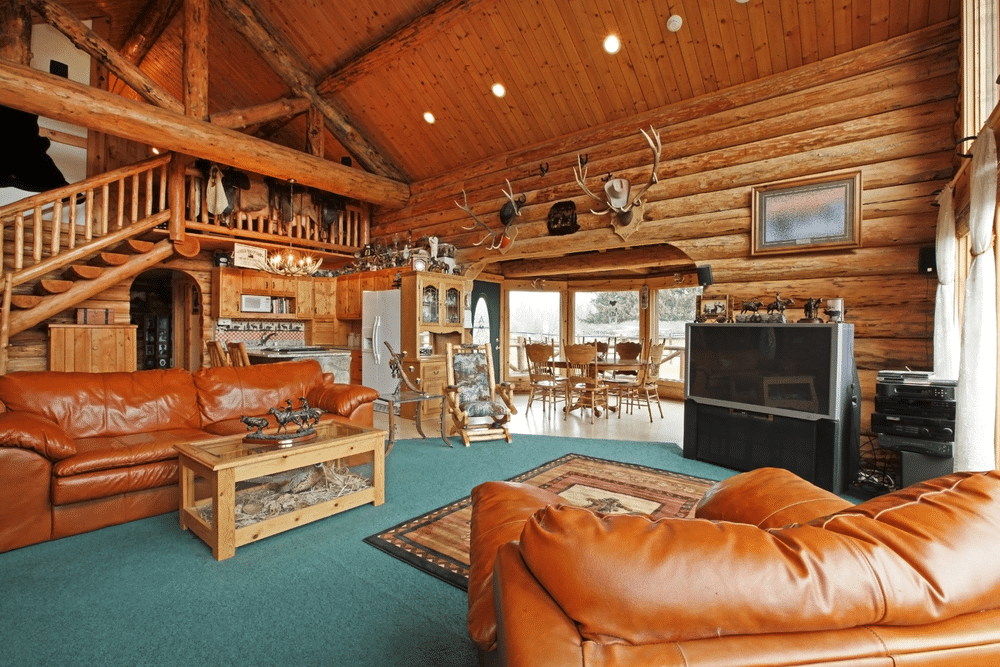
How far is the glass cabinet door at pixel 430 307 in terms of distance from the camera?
21.9 feet

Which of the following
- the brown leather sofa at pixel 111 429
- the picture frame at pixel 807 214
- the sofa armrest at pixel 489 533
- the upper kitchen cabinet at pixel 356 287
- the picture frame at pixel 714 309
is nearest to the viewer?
the sofa armrest at pixel 489 533

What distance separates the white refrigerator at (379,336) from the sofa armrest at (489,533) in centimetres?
538

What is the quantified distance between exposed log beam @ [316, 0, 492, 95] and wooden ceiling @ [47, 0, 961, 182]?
17 millimetres

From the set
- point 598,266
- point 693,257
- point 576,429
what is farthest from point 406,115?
point 576,429

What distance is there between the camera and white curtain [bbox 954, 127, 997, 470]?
2387 millimetres

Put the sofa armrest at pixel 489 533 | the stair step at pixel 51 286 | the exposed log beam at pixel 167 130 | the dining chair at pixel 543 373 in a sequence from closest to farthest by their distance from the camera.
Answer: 1. the sofa armrest at pixel 489 533
2. the exposed log beam at pixel 167 130
3. the stair step at pixel 51 286
4. the dining chair at pixel 543 373

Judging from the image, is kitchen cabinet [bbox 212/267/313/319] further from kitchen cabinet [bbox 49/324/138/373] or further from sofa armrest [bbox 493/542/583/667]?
sofa armrest [bbox 493/542/583/667]

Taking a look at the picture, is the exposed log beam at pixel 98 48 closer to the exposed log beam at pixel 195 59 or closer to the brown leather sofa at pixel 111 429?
the exposed log beam at pixel 195 59

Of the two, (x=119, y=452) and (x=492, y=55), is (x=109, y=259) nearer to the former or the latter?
(x=119, y=452)

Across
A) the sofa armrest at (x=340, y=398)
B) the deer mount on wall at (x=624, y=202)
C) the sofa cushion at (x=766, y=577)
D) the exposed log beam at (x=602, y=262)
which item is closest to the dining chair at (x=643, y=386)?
the exposed log beam at (x=602, y=262)

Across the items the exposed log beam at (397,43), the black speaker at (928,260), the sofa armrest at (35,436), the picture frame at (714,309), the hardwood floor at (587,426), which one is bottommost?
the hardwood floor at (587,426)

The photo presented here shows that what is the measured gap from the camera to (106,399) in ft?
11.4

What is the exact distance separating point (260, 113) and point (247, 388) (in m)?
4.53

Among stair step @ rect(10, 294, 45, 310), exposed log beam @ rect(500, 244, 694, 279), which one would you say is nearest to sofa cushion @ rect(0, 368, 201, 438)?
stair step @ rect(10, 294, 45, 310)
